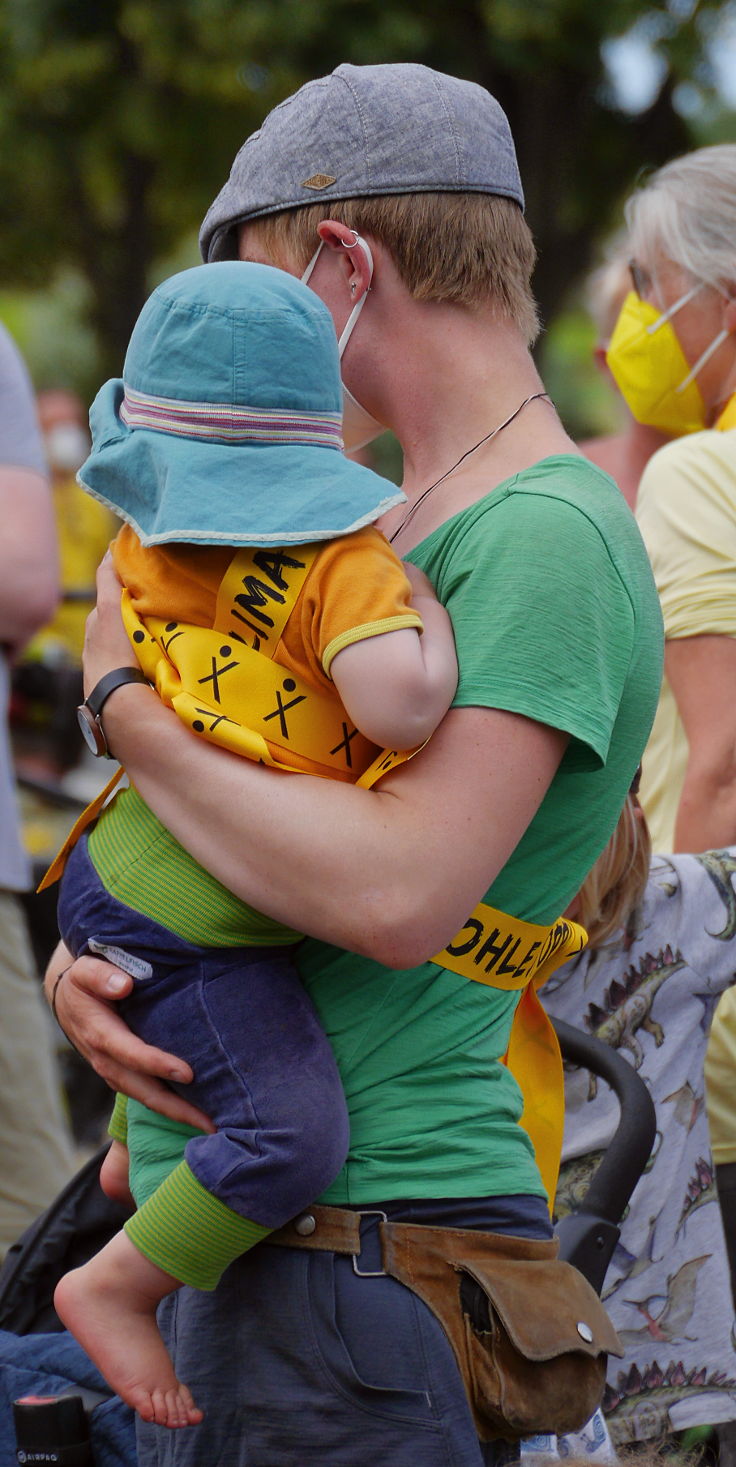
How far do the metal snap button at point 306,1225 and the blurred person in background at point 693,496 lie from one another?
3.64 ft

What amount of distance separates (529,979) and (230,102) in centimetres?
1036

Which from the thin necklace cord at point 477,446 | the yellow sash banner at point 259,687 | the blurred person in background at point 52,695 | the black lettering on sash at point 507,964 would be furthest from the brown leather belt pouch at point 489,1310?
the blurred person in background at point 52,695

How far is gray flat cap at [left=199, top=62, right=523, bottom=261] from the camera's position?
171 centimetres

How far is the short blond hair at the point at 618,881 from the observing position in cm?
228

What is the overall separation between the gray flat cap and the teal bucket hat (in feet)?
0.52

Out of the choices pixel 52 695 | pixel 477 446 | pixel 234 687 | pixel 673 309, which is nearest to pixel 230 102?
pixel 52 695

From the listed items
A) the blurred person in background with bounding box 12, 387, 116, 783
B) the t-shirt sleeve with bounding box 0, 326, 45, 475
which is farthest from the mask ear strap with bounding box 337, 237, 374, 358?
the blurred person in background with bounding box 12, 387, 116, 783

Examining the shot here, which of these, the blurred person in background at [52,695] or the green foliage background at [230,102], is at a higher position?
the green foliage background at [230,102]

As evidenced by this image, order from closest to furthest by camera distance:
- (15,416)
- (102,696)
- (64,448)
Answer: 1. (102,696)
2. (15,416)
3. (64,448)

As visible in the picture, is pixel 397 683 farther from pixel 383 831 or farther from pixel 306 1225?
pixel 306 1225

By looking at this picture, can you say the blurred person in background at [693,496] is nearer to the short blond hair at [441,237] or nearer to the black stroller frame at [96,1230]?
the black stroller frame at [96,1230]

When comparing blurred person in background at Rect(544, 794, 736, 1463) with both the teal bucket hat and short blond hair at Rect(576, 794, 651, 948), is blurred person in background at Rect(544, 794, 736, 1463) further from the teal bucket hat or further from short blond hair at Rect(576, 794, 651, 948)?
the teal bucket hat

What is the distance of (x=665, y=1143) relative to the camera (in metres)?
2.37

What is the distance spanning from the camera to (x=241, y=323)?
161 cm
